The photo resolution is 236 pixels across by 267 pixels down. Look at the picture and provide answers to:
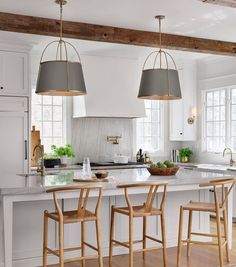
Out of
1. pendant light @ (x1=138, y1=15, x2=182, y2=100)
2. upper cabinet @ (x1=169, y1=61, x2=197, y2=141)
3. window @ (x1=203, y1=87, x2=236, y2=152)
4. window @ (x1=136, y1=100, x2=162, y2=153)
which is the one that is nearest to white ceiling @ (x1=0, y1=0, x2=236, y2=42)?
pendant light @ (x1=138, y1=15, x2=182, y2=100)

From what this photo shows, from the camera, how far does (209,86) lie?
317 inches

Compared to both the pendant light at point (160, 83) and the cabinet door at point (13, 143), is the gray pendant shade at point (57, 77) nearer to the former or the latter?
the pendant light at point (160, 83)

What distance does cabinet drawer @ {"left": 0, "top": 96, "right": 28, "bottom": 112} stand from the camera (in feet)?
20.6

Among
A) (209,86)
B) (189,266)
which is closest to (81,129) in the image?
Answer: (209,86)

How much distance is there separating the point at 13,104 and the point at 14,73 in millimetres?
452

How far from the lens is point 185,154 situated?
27.6 ft

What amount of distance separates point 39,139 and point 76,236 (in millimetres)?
2814

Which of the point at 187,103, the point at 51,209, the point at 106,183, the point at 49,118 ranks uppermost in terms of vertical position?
the point at 187,103

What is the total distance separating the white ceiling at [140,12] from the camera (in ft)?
15.3

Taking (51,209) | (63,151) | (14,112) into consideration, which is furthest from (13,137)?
(51,209)

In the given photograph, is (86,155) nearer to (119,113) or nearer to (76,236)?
(119,113)

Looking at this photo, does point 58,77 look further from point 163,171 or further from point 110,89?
point 110,89

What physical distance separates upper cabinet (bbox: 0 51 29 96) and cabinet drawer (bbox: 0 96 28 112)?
72mm

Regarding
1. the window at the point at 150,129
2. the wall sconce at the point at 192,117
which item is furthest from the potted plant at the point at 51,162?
the wall sconce at the point at 192,117
